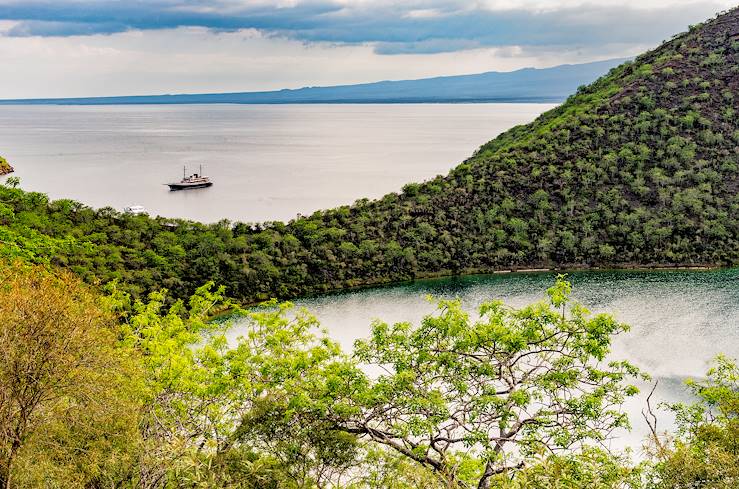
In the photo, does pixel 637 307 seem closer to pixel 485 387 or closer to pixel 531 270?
pixel 531 270

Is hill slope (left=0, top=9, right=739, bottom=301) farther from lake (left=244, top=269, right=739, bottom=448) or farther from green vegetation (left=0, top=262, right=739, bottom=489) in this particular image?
green vegetation (left=0, top=262, right=739, bottom=489)

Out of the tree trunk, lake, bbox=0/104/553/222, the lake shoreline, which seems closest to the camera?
the tree trunk

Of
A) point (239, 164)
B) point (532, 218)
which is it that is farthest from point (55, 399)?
point (239, 164)

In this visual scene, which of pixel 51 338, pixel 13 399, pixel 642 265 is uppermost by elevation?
pixel 51 338

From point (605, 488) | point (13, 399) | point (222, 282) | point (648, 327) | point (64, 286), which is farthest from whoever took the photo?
point (222, 282)

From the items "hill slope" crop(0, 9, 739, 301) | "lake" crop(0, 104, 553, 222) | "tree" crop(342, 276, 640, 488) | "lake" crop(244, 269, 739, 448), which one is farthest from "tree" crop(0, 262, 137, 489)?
"lake" crop(0, 104, 553, 222)

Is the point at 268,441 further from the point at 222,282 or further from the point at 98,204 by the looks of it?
the point at 98,204

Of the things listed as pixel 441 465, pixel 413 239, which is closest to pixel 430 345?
pixel 441 465
